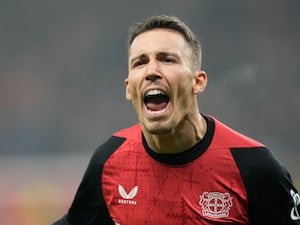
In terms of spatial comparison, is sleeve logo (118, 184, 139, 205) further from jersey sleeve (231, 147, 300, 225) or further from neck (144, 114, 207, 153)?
jersey sleeve (231, 147, 300, 225)

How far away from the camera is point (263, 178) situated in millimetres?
1182

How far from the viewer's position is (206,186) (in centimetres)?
122

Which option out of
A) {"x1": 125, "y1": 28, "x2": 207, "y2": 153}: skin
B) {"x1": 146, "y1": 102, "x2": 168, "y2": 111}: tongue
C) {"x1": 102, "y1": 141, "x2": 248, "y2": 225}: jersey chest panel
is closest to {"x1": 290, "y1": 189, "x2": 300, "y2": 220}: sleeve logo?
{"x1": 102, "y1": 141, "x2": 248, "y2": 225}: jersey chest panel

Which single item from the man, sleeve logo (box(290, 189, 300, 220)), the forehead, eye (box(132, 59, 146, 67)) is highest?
the forehead

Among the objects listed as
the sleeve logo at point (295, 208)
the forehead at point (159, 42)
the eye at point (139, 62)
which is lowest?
the sleeve logo at point (295, 208)

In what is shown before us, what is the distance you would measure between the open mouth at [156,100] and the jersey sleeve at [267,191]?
250 mm

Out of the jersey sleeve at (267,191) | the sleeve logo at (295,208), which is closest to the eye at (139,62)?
the jersey sleeve at (267,191)

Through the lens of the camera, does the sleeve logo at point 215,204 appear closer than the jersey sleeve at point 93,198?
Yes

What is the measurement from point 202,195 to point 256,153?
0.60 feet

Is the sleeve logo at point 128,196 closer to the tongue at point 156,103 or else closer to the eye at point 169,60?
the tongue at point 156,103

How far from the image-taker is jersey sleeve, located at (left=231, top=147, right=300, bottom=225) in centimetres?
118

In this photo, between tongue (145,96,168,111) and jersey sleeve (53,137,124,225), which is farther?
jersey sleeve (53,137,124,225)

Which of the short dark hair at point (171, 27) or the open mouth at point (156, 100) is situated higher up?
the short dark hair at point (171, 27)

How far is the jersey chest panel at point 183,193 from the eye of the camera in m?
1.20
